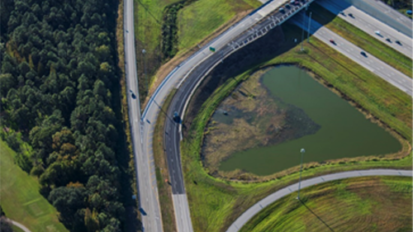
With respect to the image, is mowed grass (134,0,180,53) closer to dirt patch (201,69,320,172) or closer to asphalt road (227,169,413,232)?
dirt patch (201,69,320,172)

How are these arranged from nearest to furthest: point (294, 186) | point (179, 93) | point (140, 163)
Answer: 1. point (294, 186)
2. point (140, 163)
3. point (179, 93)

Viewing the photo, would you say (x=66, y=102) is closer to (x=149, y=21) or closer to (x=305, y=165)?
(x=149, y=21)

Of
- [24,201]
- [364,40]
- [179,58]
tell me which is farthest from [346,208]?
[24,201]

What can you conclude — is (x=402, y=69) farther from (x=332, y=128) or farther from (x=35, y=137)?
(x=35, y=137)

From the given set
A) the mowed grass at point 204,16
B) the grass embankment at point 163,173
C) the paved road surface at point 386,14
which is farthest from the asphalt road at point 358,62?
the mowed grass at point 204,16

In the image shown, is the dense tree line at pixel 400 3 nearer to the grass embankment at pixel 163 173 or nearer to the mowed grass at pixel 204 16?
the mowed grass at pixel 204 16

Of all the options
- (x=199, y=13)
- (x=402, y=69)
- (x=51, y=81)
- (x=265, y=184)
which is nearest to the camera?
(x=265, y=184)

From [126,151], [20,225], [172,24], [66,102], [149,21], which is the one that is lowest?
[20,225]

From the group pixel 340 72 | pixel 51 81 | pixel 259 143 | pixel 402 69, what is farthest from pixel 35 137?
pixel 402 69
